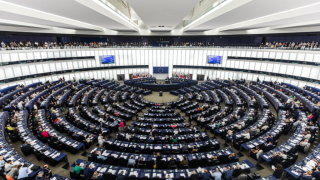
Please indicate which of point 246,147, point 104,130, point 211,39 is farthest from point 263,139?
point 211,39

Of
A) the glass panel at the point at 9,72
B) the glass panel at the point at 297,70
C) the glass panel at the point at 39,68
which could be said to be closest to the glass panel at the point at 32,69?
the glass panel at the point at 39,68

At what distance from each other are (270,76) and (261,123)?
67.0 ft

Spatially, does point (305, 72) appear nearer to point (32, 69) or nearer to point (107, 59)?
point (107, 59)

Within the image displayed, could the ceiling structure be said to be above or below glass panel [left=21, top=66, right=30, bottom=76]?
above

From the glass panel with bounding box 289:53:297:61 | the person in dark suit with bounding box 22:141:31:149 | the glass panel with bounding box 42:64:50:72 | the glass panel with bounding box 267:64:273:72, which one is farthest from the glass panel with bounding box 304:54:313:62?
the glass panel with bounding box 42:64:50:72

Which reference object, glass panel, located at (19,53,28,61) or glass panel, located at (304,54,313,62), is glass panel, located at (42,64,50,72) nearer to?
glass panel, located at (19,53,28,61)

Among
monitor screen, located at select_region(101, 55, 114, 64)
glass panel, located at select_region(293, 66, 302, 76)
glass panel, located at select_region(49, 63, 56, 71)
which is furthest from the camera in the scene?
monitor screen, located at select_region(101, 55, 114, 64)

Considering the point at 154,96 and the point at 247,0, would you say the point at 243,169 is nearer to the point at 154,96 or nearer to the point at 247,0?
the point at 247,0

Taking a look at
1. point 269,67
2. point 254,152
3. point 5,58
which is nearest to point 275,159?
point 254,152

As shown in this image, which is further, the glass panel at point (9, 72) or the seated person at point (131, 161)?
the glass panel at point (9, 72)

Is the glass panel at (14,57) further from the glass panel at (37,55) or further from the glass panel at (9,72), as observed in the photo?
the glass panel at (37,55)

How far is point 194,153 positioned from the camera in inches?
397

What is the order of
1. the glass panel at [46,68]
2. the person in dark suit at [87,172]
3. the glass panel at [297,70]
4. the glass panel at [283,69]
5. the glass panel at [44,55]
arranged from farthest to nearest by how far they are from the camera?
the glass panel at [46,68] < the glass panel at [283,69] < the glass panel at [44,55] < the glass panel at [297,70] < the person in dark suit at [87,172]

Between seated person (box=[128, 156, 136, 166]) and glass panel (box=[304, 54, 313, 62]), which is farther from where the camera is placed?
glass panel (box=[304, 54, 313, 62])
